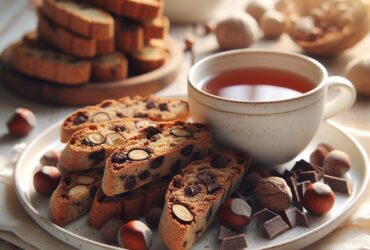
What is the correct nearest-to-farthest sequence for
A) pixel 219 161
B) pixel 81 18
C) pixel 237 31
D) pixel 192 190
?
pixel 192 190
pixel 219 161
pixel 81 18
pixel 237 31

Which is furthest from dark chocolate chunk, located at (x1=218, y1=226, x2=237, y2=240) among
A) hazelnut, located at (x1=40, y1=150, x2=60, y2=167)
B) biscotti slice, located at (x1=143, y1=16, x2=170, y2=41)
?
biscotti slice, located at (x1=143, y1=16, x2=170, y2=41)

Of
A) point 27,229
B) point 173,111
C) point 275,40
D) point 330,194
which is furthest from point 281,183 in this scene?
point 275,40

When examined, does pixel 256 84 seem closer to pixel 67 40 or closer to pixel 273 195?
pixel 273 195

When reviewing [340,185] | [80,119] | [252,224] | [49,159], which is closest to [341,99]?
[340,185]

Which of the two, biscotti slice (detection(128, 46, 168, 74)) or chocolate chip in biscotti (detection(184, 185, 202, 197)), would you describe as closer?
chocolate chip in biscotti (detection(184, 185, 202, 197))

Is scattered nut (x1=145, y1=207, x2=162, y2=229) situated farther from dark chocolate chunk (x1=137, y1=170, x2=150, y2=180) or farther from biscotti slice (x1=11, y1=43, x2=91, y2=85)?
biscotti slice (x1=11, y1=43, x2=91, y2=85)

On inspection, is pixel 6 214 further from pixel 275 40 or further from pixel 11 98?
pixel 275 40
